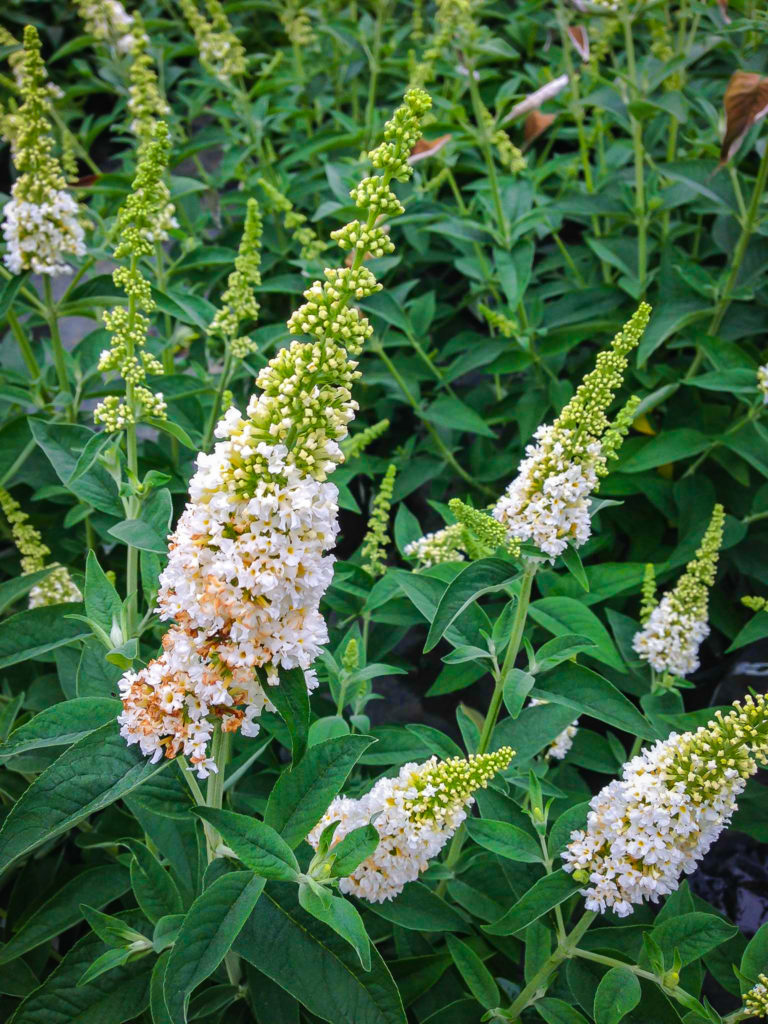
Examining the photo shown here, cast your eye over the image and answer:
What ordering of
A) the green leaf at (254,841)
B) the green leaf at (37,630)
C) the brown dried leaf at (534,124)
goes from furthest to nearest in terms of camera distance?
the brown dried leaf at (534,124)
the green leaf at (37,630)
the green leaf at (254,841)

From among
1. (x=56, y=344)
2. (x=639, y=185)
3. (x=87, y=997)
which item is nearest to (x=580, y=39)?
(x=639, y=185)

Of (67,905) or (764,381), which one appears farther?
(764,381)

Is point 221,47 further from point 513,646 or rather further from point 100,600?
point 513,646

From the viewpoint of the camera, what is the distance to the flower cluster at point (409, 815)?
65.2 inches

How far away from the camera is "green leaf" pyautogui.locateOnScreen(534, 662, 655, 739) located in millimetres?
1835

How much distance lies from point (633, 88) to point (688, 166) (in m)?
0.37

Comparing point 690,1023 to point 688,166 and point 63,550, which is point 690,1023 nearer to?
point 63,550

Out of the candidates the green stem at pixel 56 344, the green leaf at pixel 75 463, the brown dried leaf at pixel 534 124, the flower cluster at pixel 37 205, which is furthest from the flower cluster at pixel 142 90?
the brown dried leaf at pixel 534 124

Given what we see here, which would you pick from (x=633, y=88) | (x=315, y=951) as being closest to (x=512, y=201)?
(x=633, y=88)

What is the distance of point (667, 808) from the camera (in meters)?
1.60

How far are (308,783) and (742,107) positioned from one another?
8.83ft

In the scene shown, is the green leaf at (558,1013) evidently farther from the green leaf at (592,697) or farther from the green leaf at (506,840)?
the green leaf at (592,697)

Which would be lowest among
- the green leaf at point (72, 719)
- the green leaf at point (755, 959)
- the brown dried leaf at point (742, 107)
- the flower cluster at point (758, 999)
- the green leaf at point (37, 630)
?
the green leaf at point (755, 959)

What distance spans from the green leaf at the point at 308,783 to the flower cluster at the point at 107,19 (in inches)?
138
